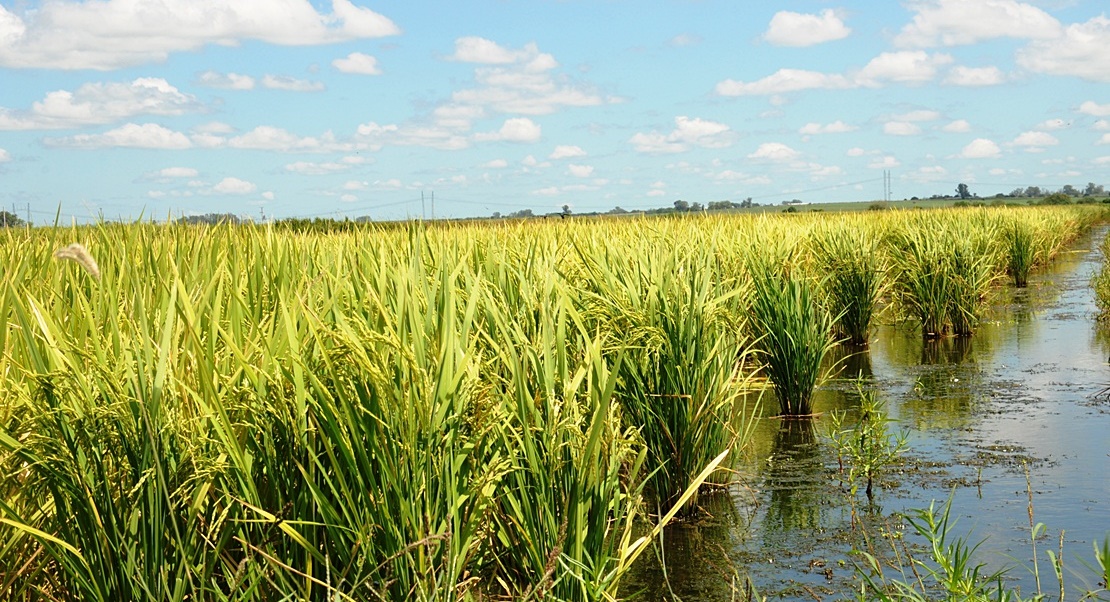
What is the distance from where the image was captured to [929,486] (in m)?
5.46

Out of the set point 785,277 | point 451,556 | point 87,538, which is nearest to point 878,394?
point 785,277

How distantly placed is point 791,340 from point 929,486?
1881mm

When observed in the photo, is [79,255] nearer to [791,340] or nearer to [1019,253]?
[791,340]

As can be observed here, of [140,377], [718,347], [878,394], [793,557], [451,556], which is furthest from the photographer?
[878,394]

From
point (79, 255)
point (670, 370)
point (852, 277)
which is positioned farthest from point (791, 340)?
point (79, 255)

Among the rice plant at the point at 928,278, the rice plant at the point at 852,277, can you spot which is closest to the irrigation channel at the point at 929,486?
the rice plant at the point at 852,277

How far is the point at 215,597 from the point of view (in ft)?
9.71

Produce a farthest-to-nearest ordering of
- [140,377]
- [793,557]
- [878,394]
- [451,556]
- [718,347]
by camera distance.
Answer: [878,394], [718,347], [793,557], [451,556], [140,377]

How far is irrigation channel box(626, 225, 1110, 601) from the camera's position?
4312 mm

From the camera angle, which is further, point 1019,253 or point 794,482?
point 1019,253

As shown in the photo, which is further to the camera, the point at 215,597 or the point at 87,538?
the point at 215,597

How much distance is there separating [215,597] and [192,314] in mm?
844

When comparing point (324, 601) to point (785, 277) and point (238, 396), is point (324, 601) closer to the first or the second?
point (238, 396)

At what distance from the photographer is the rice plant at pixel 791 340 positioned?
7.18m
